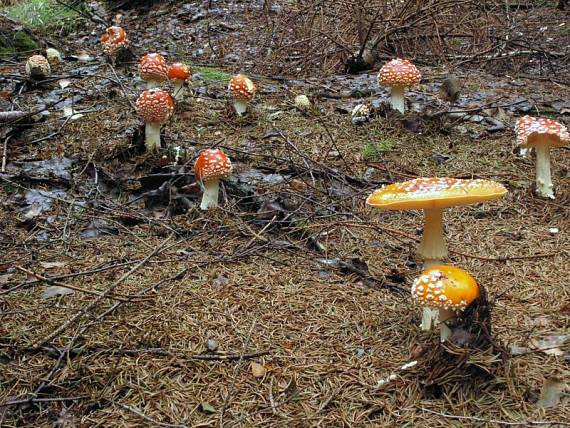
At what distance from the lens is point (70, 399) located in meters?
2.29

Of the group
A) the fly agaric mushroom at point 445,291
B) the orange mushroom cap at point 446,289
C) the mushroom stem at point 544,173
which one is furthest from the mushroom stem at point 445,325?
the mushroom stem at point 544,173

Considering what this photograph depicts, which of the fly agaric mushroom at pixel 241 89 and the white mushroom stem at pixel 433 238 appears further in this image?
the fly agaric mushroom at pixel 241 89

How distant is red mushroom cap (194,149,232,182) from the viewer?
13.8ft

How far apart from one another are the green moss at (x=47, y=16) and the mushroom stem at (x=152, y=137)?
650 cm

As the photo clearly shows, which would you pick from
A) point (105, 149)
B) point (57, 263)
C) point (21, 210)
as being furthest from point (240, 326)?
point (105, 149)

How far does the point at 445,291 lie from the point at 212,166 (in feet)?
7.72

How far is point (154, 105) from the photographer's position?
191 inches

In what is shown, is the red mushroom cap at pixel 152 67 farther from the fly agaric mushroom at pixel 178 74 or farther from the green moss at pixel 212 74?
the green moss at pixel 212 74

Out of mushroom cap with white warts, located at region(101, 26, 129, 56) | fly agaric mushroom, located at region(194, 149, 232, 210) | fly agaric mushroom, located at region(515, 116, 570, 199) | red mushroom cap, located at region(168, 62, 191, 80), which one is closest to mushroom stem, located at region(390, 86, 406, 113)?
fly agaric mushroom, located at region(515, 116, 570, 199)

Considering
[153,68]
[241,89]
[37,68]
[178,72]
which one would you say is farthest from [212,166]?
[37,68]

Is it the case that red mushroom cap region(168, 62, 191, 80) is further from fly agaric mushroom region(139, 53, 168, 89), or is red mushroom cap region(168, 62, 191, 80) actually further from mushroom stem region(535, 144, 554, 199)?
mushroom stem region(535, 144, 554, 199)

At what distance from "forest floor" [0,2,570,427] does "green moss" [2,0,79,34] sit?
4518mm

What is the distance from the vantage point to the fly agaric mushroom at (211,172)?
4199 millimetres

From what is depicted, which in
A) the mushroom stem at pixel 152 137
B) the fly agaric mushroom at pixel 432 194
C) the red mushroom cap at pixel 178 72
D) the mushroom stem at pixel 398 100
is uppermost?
the fly agaric mushroom at pixel 432 194
